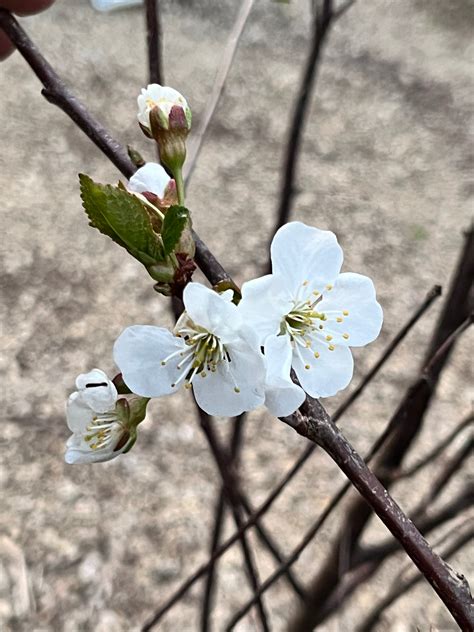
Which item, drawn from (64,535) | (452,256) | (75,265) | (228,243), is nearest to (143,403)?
(64,535)

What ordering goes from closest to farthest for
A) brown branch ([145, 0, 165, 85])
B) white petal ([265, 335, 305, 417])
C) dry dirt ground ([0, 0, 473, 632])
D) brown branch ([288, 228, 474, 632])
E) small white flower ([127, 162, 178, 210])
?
white petal ([265, 335, 305, 417]) < small white flower ([127, 162, 178, 210]) < brown branch ([145, 0, 165, 85]) < brown branch ([288, 228, 474, 632]) < dry dirt ground ([0, 0, 473, 632])

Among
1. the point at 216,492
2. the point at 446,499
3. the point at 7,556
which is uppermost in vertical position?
the point at 446,499

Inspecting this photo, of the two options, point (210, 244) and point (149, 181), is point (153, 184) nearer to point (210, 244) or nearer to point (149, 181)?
point (149, 181)

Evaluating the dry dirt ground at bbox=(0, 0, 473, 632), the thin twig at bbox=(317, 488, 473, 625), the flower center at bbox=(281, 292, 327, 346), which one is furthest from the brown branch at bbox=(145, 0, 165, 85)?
the dry dirt ground at bbox=(0, 0, 473, 632)

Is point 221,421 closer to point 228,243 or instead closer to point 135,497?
point 135,497

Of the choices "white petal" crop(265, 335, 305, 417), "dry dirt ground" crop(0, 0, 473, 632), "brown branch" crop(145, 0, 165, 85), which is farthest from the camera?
"dry dirt ground" crop(0, 0, 473, 632)

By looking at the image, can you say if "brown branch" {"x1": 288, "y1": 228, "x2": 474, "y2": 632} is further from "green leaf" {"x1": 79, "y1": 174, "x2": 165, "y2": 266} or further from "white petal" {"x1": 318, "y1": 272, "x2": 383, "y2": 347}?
"green leaf" {"x1": 79, "y1": 174, "x2": 165, "y2": 266}
